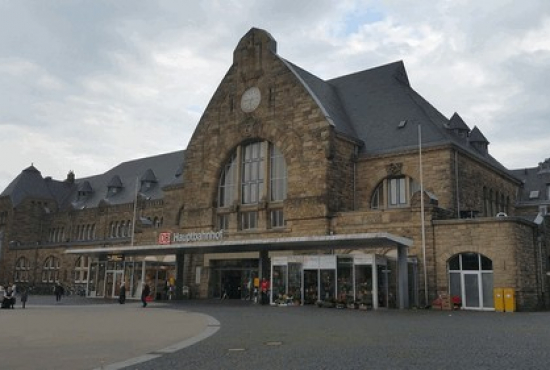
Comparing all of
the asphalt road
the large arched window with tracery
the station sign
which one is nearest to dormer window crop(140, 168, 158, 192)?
the large arched window with tracery

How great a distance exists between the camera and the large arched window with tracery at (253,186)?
124ft

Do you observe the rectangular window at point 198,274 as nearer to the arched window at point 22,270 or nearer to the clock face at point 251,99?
the clock face at point 251,99

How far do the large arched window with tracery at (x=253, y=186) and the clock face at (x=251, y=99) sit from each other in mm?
2494

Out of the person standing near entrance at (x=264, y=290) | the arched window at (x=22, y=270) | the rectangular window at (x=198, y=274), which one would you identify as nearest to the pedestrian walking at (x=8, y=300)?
the person standing near entrance at (x=264, y=290)

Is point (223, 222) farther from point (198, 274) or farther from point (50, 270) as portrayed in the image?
point (50, 270)

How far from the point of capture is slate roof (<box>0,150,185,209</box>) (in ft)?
208

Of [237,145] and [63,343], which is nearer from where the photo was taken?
[63,343]

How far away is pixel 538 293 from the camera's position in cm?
2952

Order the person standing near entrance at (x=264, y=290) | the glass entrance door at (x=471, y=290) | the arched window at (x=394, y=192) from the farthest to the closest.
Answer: the arched window at (x=394, y=192), the person standing near entrance at (x=264, y=290), the glass entrance door at (x=471, y=290)

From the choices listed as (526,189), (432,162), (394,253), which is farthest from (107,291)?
(526,189)

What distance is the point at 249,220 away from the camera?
3919cm

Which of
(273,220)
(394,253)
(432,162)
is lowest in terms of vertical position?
(394,253)

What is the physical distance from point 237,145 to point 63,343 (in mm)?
28334

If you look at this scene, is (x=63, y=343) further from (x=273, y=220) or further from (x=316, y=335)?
(x=273, y=220)
